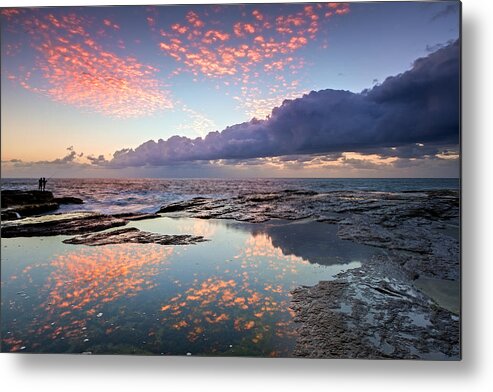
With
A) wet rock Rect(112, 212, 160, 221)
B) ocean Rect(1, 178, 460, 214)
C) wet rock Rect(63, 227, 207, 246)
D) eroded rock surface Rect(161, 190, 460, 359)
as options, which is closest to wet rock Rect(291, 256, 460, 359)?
eroded rock surface Rect(161, 190, 460, 359)

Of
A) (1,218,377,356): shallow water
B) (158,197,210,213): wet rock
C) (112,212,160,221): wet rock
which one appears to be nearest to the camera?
(1,218,377,356): shallow water

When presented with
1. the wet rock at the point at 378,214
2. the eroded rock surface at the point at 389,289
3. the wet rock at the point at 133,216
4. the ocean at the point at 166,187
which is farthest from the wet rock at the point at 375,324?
the wet rock at the point at 133,216

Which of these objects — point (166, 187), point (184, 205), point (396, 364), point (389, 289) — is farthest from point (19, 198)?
point (396, 364)

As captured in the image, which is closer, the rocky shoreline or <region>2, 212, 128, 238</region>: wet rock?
the rocky shoreline

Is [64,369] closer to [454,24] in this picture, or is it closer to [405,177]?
[405,177]

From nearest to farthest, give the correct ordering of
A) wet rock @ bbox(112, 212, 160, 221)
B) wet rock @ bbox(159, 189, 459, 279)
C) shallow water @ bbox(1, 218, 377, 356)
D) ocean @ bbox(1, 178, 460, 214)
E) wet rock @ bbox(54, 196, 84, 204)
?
shallow water @ bbox(1, 218, 377, 356), wet rock @ bbox(159, 189, 459, 279), ocean @ bbox(1, 178, 460, 214), wet rock @ bbox(54, 196, 84, 204), wet rock @ bbox(112, 212, 160, 221)

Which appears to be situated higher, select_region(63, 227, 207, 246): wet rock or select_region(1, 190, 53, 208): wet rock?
select_region(1, 190, 53, 208): wet rock

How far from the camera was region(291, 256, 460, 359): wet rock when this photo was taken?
7.38 ft

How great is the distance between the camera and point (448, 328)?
2.31 meters

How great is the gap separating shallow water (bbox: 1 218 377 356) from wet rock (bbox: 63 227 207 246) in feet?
0.30

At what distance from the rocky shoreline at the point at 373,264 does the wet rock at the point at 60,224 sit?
0.01 metres

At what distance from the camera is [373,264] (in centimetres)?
283

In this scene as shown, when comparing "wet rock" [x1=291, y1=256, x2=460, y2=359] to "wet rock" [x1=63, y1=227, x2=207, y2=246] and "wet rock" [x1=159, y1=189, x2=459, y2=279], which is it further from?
"wet rock" [x1=63, y1=227, x2=207, y2=246]

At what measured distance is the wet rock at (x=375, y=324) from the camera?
2248mm
